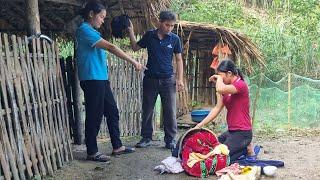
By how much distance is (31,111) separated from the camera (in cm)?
473

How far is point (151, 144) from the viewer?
7.12 meters

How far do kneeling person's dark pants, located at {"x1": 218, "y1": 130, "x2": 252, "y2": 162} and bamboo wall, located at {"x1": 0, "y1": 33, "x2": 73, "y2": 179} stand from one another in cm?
213

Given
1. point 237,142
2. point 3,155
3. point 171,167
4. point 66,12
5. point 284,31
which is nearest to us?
point 3,155

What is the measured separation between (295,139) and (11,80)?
19.2ft

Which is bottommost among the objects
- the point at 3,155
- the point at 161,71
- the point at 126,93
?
the point at 3,155

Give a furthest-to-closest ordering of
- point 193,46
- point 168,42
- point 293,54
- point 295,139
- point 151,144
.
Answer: point 293,54
point 193,46
point 295,139
point 151,144
point 168,42

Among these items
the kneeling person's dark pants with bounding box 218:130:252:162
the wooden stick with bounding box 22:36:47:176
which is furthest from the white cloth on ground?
the wooden stick with bounding box 22:36:47:176

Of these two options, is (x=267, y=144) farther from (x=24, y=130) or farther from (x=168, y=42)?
(x=24, y=130)

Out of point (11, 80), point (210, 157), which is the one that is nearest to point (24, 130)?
point (11, 80)

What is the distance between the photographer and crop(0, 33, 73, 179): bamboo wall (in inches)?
162

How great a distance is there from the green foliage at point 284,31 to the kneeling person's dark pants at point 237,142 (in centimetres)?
1129

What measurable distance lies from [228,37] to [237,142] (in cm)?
481

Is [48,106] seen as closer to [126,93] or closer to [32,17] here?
[32,17]

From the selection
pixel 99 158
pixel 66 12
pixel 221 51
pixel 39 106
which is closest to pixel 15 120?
pixel 39 106
